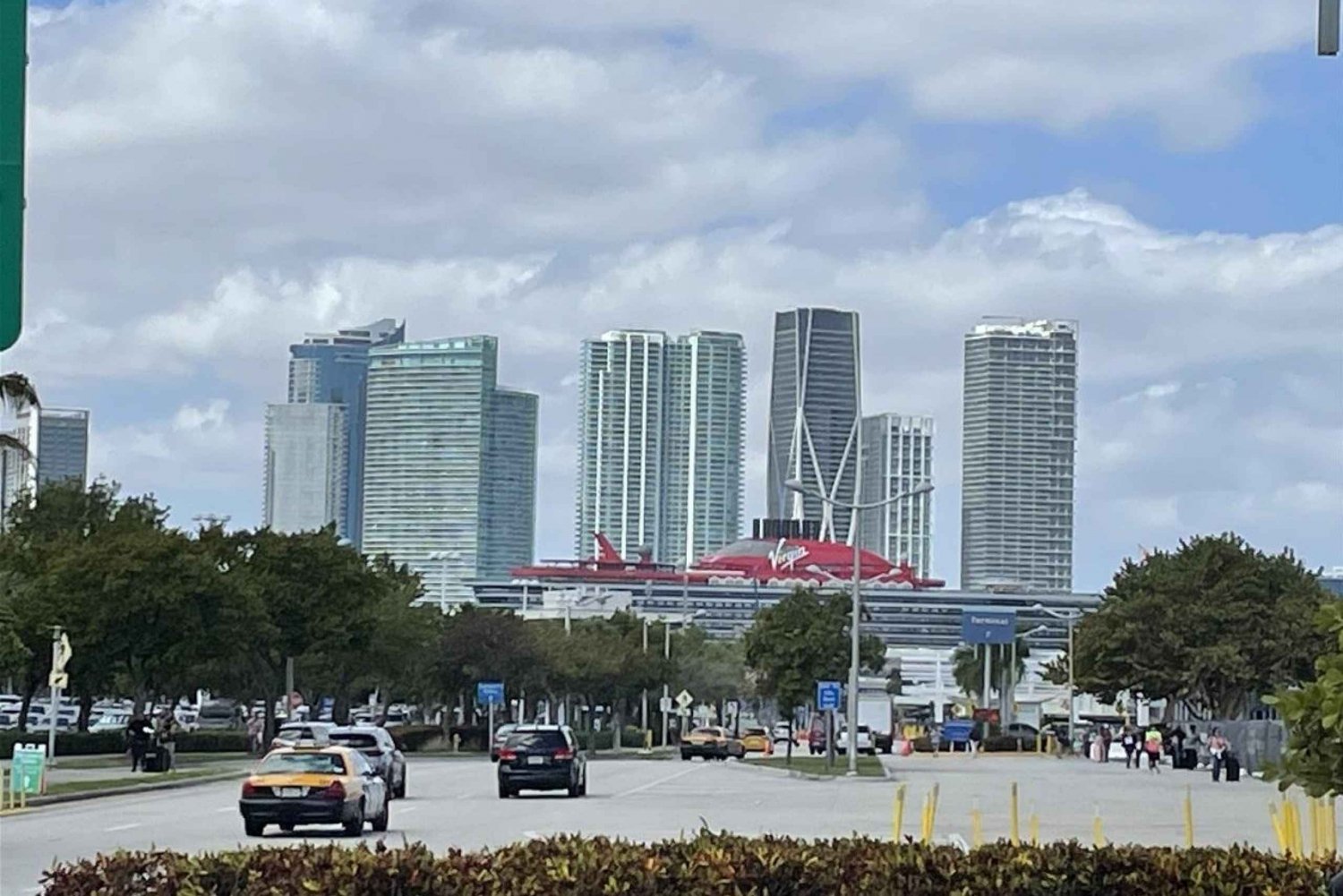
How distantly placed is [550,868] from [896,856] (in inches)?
79.6

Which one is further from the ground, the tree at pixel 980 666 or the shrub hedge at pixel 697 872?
the tree at pixel 980 666

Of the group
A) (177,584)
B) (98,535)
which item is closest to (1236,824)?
(177,584)

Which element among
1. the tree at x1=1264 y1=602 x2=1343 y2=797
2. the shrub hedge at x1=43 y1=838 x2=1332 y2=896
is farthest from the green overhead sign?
the tree at x1=1264 y1=602 x2=1343 y2=797

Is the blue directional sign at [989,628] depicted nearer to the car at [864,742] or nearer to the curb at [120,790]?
the car at [864,742]

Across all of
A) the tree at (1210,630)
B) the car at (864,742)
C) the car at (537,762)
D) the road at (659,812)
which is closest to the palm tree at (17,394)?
the road at (659,812)

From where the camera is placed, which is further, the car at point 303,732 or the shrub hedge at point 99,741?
the shrub hedge at point 99,741

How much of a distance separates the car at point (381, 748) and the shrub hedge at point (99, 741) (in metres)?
20.4

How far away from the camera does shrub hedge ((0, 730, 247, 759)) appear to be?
2648 inches

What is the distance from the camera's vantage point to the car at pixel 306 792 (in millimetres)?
33875

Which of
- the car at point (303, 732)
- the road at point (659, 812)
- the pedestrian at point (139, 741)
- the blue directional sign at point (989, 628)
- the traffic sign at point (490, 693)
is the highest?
the blue directional sign at point (989, 628)

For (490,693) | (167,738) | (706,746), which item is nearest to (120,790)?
(167,738)

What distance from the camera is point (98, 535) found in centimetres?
7238

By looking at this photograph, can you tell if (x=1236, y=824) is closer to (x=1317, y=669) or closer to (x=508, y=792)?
(x=508, y=792)

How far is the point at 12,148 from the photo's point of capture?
9.58 meters
